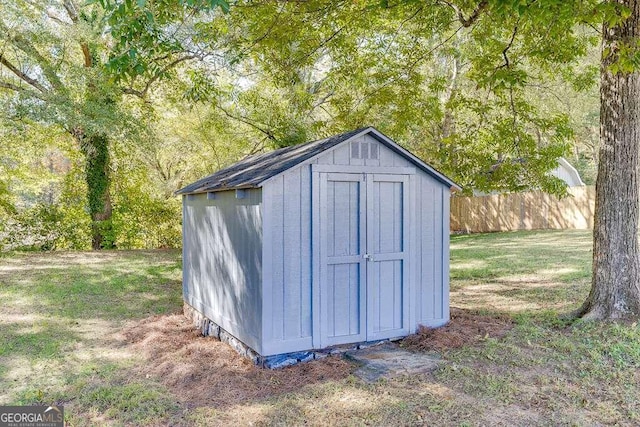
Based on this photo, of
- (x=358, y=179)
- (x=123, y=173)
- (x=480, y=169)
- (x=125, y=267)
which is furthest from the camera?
(x=123, y=173)

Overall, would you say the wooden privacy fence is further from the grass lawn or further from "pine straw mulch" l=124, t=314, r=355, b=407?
"pine straw mulch" l=124, t=314, r=355, b=407

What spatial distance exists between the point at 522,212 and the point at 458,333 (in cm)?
1535

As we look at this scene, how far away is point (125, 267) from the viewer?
10711 millimetres

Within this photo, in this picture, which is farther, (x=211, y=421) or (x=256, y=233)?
(x=256, y=233)

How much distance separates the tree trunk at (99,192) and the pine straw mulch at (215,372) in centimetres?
895

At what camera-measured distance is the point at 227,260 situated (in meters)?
5.43

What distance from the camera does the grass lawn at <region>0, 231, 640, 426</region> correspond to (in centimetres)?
349

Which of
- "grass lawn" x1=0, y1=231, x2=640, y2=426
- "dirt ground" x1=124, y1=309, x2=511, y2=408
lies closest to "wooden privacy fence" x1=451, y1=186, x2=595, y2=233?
"grass lawn" x1=0, y1=231, x2=640, y2=426

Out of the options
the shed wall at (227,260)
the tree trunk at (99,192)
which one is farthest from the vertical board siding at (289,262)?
the tree trunk at (99,192)

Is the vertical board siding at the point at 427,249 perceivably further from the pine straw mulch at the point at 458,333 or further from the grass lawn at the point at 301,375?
the grass lawn at the point at 301,375

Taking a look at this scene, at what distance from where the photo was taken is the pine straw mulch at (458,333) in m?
4.94

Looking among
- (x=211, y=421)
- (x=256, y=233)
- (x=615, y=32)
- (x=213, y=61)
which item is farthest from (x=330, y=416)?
(x=213, y=61)

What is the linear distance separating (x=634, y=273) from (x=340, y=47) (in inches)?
220

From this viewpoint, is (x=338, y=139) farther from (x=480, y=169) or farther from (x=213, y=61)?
(x=213, y=61)
